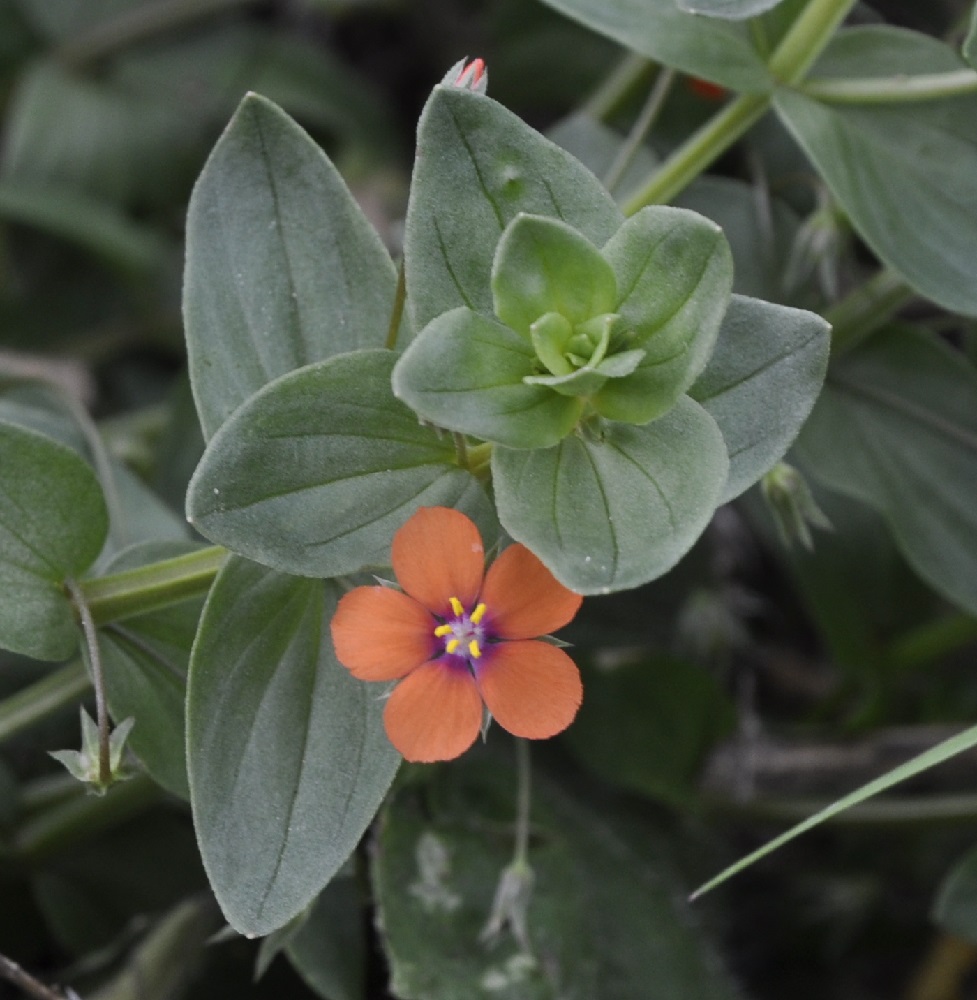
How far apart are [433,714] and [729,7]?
0.50 meters

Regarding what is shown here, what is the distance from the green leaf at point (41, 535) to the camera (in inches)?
30.7

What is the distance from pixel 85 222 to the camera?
59.8 inches

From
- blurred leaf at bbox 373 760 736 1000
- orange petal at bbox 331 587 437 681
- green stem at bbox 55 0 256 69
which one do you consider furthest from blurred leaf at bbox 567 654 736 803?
green stem at bbox 55 0 256 69

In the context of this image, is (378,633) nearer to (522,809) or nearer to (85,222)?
(522,809)

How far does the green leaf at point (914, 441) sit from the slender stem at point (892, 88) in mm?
235

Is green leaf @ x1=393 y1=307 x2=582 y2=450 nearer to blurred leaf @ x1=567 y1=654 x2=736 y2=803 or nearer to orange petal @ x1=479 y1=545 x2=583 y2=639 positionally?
orange petal @ x1=479 y1=545 x2=583 y2=639

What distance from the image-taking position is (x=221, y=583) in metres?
0.74

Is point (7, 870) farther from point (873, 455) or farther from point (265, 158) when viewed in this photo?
Answer: point (873, 455)

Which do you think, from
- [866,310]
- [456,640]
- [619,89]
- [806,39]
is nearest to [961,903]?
[866,310]

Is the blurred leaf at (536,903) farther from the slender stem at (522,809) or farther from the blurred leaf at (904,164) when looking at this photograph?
the blurred leaf at (904,164)

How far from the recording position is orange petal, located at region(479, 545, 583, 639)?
69 cm

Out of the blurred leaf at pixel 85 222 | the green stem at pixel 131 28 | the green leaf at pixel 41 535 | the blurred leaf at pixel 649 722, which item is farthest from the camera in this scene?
the green stem at pixel 131 28

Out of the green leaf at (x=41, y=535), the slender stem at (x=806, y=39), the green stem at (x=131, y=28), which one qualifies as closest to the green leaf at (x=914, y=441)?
the slender stem at (x=806, y=39)

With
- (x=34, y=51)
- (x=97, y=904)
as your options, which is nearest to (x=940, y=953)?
(x=97, y=904)
